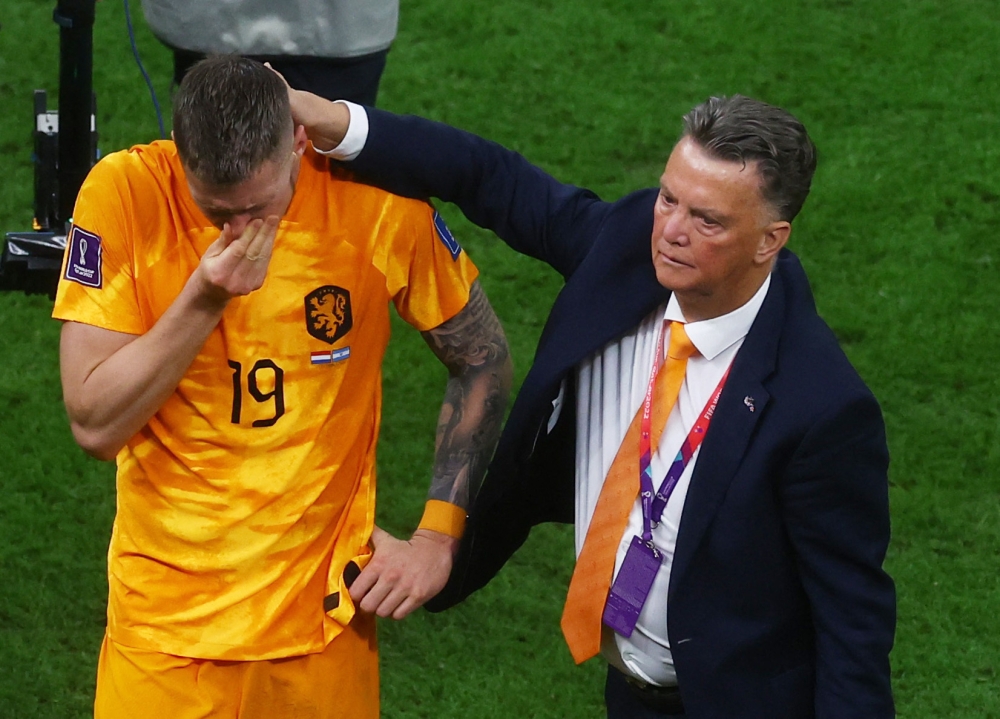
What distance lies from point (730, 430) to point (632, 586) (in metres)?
0.36

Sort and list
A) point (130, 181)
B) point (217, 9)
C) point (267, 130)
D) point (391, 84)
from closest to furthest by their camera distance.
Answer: point (267, 130) → point (130, 181) → point (217, 9) → point (391, 84)

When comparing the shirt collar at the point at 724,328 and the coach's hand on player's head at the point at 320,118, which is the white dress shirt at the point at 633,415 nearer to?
the shirt collar at the point at 724,328

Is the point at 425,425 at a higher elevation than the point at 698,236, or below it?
below

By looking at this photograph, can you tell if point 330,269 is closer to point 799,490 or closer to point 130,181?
point 130,181

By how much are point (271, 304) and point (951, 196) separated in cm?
436

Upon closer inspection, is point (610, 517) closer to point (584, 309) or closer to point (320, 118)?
point (584, 309)

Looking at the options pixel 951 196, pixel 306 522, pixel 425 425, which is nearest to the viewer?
pixel 306 522

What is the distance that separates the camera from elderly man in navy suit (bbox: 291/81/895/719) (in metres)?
2.34

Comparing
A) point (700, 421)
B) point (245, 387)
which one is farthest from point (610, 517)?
point (245, 387)

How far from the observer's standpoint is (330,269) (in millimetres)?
2545

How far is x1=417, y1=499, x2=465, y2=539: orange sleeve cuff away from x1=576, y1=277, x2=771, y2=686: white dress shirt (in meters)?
0.26

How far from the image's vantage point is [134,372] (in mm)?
2332

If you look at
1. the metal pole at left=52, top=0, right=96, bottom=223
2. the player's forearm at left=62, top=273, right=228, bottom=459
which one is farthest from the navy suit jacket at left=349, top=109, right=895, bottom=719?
the metal pole at left=52, top=0, right=96, bottom=223

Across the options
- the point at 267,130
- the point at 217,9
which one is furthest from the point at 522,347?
the point at 267,130
